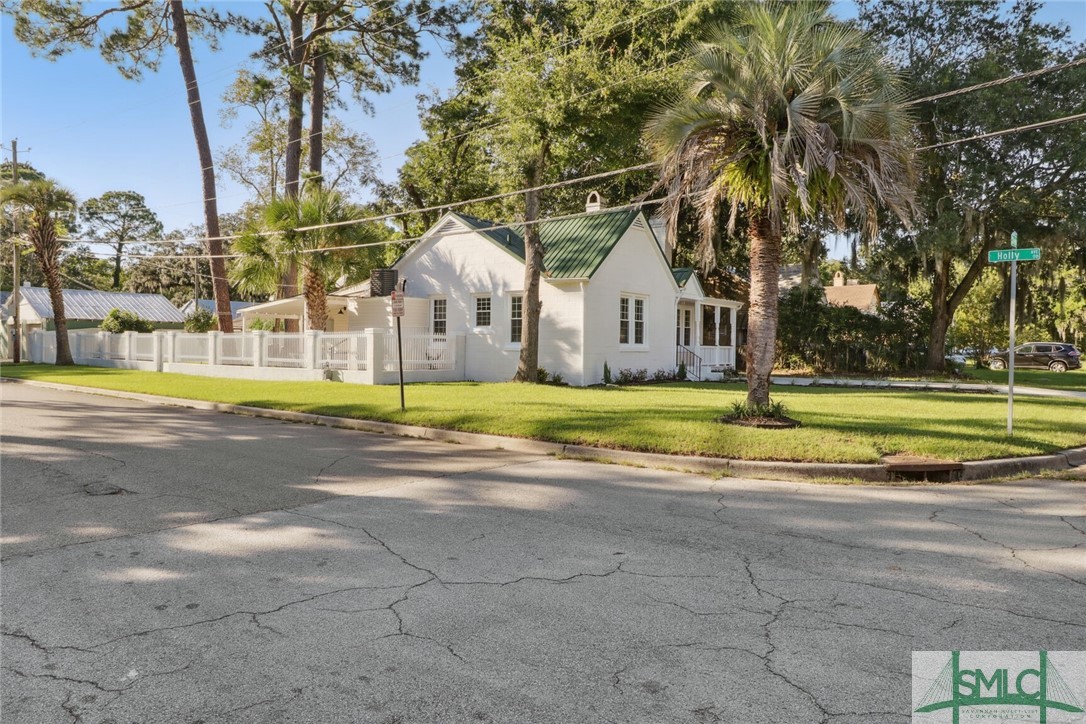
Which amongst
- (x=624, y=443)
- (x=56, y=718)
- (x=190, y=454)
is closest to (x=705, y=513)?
(x=624, y=443)

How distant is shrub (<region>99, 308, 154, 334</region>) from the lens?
35.2 m

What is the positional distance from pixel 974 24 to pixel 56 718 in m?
33.8

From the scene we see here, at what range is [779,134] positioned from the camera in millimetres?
10797

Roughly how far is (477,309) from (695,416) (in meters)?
12.2

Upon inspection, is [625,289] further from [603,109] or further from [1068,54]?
[1068,54]

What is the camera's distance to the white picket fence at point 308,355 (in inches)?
821

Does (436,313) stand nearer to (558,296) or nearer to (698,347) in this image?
(558,296)

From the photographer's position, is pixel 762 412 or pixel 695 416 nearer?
pixel 762 412

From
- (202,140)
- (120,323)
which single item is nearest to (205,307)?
(120,323)

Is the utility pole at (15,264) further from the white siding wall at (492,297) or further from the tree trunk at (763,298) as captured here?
the tree trunk at (763,298)

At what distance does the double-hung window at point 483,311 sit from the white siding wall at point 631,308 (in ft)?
12.7

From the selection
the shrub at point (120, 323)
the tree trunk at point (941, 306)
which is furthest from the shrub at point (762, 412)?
the shrub at point (120, 323)

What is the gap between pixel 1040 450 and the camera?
9750 millimetres

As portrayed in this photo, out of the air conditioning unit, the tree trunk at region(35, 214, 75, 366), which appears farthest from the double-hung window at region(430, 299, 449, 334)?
the tree trunk at region(35, 214, 75, 366)
